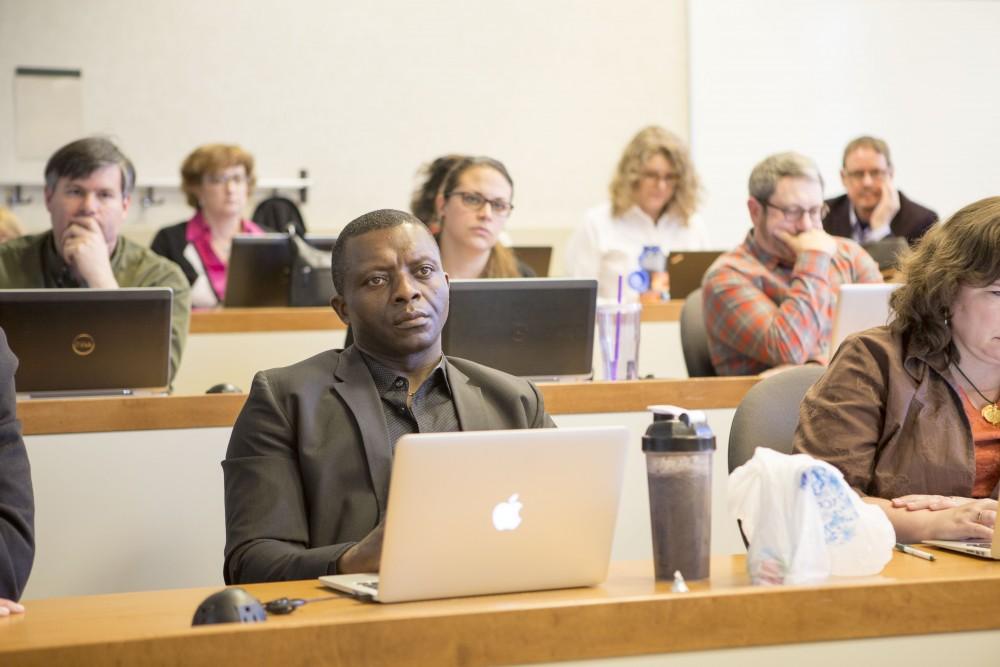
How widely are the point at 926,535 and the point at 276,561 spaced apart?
0.84 m

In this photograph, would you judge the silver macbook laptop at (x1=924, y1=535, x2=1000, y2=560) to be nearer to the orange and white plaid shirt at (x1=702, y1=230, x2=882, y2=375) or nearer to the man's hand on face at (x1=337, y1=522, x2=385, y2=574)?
the man's hand on face at (x1=337, y1=522, x2=385, y2=574)

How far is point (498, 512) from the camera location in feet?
4.36

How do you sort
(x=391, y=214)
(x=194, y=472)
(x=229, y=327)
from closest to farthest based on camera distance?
(x=391, y=214) → (x=194, y=472) → (x=229, y=327)

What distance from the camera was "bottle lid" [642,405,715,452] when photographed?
4.61ft

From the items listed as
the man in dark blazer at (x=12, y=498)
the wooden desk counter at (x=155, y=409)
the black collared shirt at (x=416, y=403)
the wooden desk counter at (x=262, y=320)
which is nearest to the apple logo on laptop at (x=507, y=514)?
the black collared shirt at (x=416, y=403)

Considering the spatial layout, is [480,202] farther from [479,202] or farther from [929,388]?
[929,388]

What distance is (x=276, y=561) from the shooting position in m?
1.65

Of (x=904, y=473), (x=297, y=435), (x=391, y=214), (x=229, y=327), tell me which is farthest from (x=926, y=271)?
(x=229, y=327)

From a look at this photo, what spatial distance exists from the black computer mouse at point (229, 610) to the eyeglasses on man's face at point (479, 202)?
7.20 ft

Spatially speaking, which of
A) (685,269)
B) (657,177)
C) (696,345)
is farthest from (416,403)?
(657,177)

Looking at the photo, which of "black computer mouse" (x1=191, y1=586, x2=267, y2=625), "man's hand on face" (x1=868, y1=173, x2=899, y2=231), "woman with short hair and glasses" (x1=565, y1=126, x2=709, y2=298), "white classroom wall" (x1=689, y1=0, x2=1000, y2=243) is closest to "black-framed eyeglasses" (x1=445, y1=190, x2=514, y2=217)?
"woman with short hair and glasses" (x1=565, y1=126, x2=709, y2=298)

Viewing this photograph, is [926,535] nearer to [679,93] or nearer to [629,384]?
[629,384]

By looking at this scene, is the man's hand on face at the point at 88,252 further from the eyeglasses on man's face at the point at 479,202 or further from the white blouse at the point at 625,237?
the white blouse at the point at 625,237

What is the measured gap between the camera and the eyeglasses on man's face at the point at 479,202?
3.37 m
